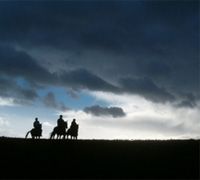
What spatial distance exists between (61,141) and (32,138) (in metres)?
5.58

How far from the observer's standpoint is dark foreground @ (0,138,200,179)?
21250 millimetres

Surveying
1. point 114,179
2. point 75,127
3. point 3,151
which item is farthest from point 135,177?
point 75,127

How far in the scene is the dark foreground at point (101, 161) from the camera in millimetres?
21250

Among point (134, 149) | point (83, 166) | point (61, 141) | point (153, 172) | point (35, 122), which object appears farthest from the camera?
point (35, 122)

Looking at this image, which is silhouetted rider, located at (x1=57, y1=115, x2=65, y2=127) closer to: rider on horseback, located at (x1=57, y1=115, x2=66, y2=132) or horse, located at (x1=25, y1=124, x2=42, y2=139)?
rider on horseback, located at (x1=57, y1=115, x2=66, y2=132)

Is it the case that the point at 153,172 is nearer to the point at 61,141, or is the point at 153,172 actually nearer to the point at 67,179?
the point at 67,179

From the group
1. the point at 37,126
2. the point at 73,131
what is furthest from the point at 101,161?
the point at 37,126

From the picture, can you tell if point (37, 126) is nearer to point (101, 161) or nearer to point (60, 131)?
point (60, 131)

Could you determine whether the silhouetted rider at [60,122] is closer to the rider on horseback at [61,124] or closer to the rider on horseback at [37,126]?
the rider on horseback at [61,124]

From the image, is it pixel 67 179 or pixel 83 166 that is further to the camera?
pixel 83 166

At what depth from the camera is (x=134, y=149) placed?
1142 inches

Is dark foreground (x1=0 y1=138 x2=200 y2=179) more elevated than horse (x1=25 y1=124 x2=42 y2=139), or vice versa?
horse (x1=25 y1=124 x2=42 y2=139)

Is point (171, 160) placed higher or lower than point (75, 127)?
lower

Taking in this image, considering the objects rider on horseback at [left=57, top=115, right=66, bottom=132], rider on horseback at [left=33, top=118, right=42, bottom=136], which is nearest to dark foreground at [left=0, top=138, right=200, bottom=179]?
rider on horseback at [left=57, top=115, right=66, bottom=132]
